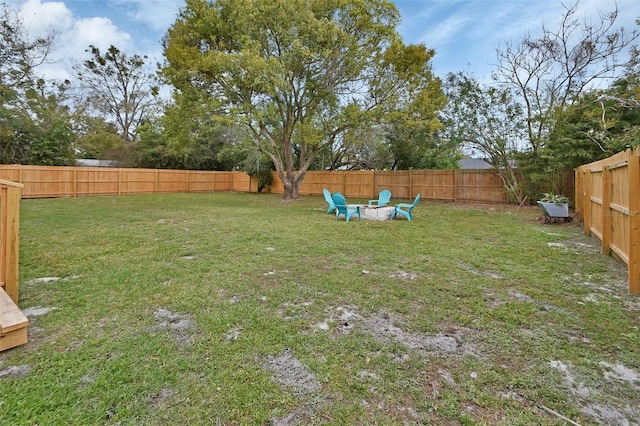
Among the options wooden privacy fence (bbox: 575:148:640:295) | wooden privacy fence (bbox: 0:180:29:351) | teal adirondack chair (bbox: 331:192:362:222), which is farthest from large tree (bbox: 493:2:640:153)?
wooden privacy fence (bbox: 0:180:29:351)

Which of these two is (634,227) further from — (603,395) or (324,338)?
(324,338)

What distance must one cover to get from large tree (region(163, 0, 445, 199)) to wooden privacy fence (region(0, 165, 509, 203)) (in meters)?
3.31

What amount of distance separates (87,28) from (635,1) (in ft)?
Result: 65.3

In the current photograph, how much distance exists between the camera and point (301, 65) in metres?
10.8

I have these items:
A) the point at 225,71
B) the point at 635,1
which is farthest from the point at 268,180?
the point at 635,1

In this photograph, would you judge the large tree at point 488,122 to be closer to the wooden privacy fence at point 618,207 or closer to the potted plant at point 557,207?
the potted plant at point 557,207

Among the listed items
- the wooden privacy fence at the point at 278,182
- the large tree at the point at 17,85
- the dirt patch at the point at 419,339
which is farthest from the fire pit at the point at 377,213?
the large tree at the point at 17,85

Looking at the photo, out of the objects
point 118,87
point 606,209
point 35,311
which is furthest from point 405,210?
point 118,87

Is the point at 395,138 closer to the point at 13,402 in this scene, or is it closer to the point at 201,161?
the point at 201,161

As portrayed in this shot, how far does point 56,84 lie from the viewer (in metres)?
18.7

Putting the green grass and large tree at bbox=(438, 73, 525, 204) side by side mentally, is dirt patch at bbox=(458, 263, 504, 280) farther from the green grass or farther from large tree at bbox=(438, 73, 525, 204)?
large tree at bbox=(438, 73, 525, 204)

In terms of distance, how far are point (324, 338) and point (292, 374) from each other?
1.46 feet

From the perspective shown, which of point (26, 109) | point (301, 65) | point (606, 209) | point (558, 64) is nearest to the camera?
point (606, 209)

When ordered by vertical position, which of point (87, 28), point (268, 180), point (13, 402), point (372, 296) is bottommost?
point (13, 402)
